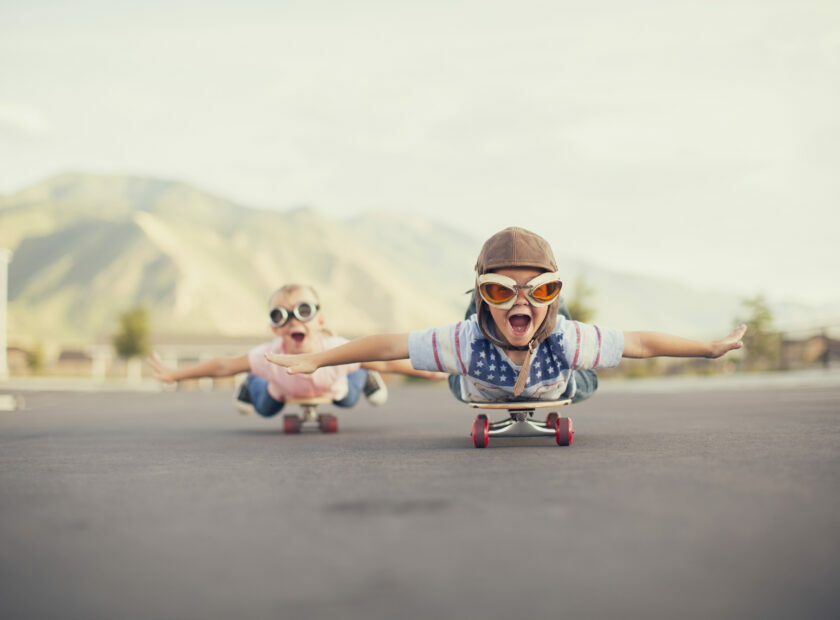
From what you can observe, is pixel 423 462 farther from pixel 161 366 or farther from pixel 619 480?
pixel 161 366

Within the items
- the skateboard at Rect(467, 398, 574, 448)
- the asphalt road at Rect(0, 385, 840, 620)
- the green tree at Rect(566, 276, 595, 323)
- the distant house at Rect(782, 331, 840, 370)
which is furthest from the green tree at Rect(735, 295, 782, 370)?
the asphalt road at Rect(0, 385, 840, 620)

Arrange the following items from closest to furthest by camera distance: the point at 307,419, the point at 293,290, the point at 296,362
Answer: the point at 296,362 → the point at 293,290 → the point at 307,419

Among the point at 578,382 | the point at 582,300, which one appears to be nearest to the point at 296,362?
the point at 578,382

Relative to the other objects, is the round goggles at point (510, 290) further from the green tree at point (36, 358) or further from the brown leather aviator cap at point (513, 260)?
the green tree at point (36, 358)

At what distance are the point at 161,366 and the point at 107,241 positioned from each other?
204 metres

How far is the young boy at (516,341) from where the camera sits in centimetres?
536

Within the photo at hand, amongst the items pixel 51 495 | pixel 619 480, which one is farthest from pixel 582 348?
pixel 51 495

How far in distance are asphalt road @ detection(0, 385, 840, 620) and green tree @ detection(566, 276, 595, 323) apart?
2911 cm

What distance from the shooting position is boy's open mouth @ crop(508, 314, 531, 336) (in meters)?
5.36

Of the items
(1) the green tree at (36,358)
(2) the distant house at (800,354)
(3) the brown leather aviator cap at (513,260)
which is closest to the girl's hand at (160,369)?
(3) the brown leather aviator cap at (513,260)

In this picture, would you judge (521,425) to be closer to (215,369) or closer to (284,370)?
(284,370)

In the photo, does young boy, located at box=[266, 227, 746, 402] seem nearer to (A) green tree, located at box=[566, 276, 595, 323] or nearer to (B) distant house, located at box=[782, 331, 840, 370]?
(B) distant house, located at box=[782, 331, 840, 370]

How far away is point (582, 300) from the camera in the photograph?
35.0 m

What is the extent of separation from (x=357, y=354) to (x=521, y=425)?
1389 millimetres
